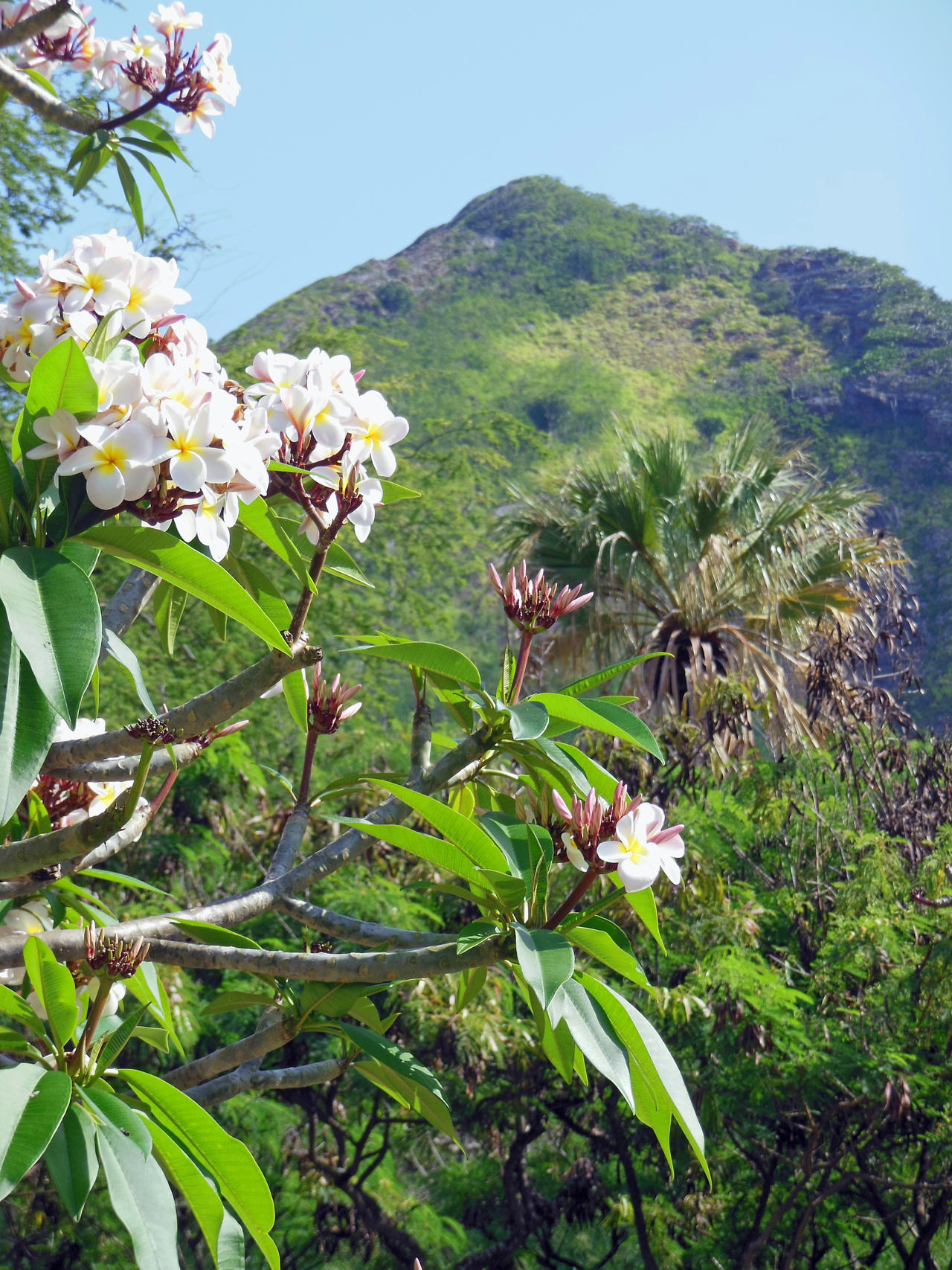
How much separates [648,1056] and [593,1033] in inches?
3.0

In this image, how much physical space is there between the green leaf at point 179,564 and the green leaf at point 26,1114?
413mm

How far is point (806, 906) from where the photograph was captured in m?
5.68

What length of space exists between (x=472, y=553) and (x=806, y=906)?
9555 millimetres

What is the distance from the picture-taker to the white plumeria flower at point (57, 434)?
863mm

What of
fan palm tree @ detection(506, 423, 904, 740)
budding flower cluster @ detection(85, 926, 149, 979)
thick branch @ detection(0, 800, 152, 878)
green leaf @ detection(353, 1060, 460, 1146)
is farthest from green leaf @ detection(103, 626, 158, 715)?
fan palm tree @ detection(506, 423, 904, 740)

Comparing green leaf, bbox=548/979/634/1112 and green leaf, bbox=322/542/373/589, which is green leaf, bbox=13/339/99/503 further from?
green leaf, bbox=548/979/634/1112

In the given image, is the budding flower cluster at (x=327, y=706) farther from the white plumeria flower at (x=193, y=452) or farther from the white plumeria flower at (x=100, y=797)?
the white plumeria flower at (x=193, y=452)

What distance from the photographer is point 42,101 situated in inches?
72.7

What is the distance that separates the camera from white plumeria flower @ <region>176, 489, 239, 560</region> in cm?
92

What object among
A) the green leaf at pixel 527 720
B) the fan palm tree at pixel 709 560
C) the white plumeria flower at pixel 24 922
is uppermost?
Result: the green leaf at pixel 527 720

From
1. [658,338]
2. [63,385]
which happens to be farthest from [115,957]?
[658,338]

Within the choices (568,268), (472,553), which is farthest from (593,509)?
(568,268)

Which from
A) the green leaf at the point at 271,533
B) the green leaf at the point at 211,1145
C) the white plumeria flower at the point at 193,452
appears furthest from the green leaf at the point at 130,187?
the green leaf at the point at 211,1145

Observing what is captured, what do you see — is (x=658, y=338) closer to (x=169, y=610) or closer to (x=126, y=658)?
(x=169, y=610)
